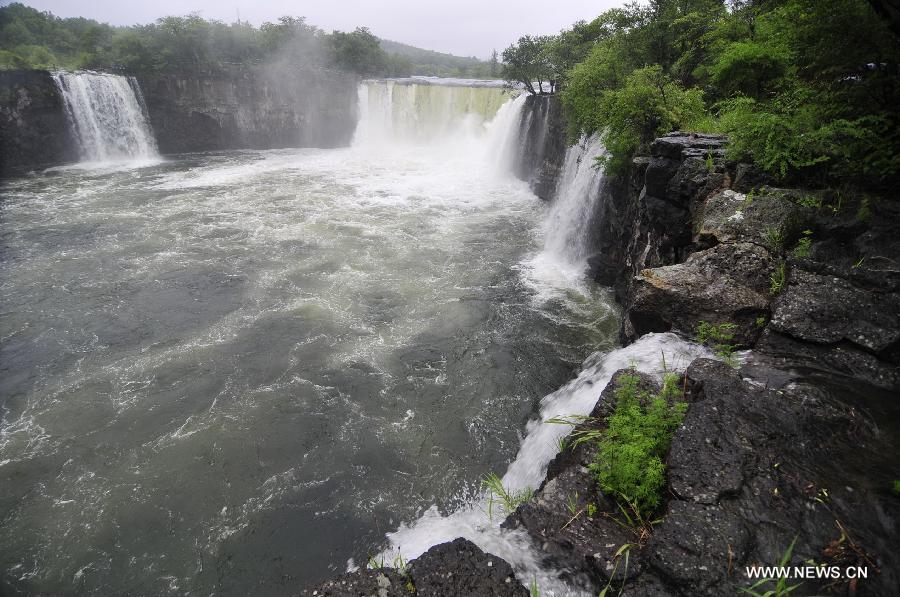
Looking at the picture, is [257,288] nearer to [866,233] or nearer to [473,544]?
[473,544]

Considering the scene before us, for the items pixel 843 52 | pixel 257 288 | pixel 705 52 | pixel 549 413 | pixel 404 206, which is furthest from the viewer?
pixel 404 206

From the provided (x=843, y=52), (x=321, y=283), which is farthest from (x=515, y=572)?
(x=321, y=283)

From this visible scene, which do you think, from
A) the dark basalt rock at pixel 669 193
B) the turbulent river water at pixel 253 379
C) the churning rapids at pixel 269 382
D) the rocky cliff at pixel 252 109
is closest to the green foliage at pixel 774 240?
the dark basalt rock at pixel 669 193

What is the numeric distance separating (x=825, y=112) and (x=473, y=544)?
7.18 meters

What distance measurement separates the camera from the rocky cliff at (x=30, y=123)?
23.4 meters

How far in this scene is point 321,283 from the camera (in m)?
12.4

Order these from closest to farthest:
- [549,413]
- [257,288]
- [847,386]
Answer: [847,386] → [549,413] → [257,288]

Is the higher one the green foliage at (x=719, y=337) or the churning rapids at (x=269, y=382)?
the green foliage at (x=719, y=337)

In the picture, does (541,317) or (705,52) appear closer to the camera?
(541,317)

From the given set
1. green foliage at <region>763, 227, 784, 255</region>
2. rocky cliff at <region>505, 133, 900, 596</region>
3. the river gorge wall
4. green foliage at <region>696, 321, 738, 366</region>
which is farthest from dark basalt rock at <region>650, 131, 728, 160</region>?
the river gorge wall

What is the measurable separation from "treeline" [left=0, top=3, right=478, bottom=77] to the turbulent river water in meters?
18.0

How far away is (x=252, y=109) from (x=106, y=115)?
9782 mm

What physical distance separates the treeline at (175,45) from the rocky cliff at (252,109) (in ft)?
4.18

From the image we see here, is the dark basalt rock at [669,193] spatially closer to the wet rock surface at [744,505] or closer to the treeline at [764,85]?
the treeline at [764,85]
